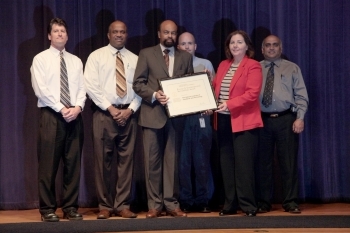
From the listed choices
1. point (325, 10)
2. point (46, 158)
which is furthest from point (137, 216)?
point (325, 10)

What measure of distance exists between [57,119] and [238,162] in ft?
5.34

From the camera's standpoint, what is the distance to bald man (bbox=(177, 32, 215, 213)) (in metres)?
6.11

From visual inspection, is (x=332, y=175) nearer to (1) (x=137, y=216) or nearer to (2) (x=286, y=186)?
(2) (x=286, y=186)

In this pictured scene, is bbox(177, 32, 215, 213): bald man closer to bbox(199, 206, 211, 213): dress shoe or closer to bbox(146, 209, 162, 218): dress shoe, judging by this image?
bbox(199, 206, 211, 213): dress shoe

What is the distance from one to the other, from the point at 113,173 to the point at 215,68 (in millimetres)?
1510

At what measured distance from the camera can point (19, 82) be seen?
6395 mm

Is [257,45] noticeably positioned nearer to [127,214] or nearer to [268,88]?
[268,88]

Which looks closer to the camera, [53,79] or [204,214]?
[53,79]

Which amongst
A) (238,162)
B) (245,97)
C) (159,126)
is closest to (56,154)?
(159,126)

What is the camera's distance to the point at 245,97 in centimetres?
557

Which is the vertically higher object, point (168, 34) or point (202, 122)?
point (168, 34)

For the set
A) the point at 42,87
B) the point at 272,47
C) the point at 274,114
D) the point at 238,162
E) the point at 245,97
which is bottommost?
the point at 238,162

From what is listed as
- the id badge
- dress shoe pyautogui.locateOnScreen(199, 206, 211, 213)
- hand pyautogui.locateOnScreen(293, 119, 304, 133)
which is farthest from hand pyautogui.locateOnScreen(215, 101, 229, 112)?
dress shoe pyautogui.locateOnScreen(199, 206, 211, 213)

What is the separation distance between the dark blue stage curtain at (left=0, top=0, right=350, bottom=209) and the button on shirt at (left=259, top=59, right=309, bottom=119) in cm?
60
